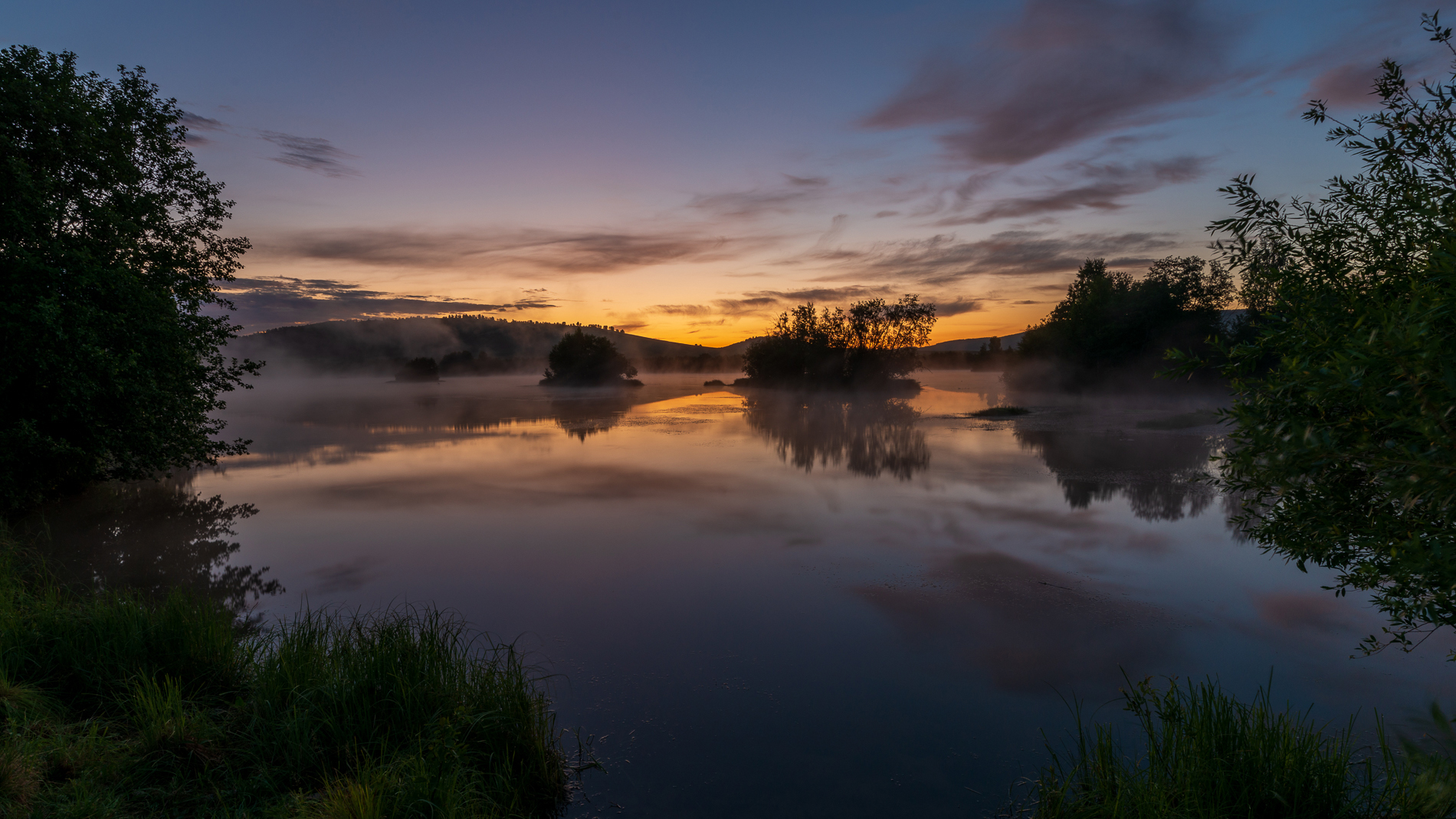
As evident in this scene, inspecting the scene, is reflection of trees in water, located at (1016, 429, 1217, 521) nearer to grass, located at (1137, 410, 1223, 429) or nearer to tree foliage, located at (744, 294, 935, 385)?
grass, located at (1137, 410, 1223, 429)

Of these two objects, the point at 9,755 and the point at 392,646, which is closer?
the point at 9,755

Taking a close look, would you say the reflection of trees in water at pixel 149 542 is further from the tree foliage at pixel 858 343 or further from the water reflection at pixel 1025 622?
the tree foliage at pixel 858 343

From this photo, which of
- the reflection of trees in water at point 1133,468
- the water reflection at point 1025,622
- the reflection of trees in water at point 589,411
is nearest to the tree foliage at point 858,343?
the reflection of trees in water at point 589,411

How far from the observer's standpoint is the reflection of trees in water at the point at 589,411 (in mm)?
36250

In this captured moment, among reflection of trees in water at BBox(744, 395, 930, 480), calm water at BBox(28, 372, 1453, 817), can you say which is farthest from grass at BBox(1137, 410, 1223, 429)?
reflection of trees in water at BBox(744, 395, 930, 480)

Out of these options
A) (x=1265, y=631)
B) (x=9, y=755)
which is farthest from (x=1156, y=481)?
(x=9, y=755)

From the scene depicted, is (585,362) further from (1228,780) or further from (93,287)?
(1228,780)

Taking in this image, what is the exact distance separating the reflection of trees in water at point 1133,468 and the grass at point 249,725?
1178 centimetres

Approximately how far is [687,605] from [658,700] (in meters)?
2.94

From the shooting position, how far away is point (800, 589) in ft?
36.0

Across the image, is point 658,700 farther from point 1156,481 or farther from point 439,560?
point 1156,481

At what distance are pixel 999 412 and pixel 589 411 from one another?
28.9 m

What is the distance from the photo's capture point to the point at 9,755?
4.74m

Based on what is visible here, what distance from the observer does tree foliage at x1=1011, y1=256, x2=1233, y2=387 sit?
5028 cm
